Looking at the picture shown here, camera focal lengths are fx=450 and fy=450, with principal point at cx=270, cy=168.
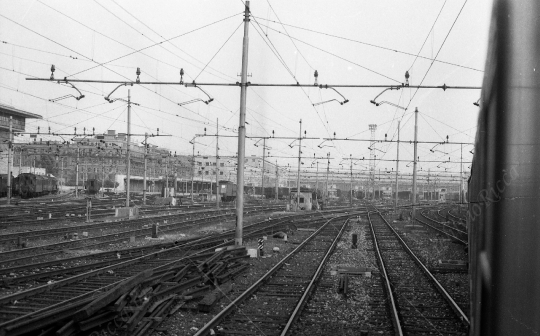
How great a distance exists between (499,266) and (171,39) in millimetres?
13903

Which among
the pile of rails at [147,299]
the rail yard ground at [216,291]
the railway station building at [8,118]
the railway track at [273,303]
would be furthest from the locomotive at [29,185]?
the pile of rails at [147,299]

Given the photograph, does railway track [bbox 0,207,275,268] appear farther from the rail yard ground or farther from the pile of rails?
the pile of rails

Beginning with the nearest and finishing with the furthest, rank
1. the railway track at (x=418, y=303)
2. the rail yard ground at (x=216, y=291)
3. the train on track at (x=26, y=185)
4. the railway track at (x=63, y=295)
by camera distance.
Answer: the railway track at (x=63, y=295)
the rail yard ground at (x=216, y=291)
the railway track at (x=418, y=303)
the train on track at (x=26, y=185)

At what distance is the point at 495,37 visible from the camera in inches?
80.9

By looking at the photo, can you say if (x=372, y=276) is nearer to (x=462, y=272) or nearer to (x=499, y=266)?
(x=462, y=272)

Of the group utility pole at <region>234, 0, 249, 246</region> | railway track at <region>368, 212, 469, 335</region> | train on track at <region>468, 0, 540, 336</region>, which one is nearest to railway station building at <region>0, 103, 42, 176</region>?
utility pole at <region>234, 0, 249, 246</region>

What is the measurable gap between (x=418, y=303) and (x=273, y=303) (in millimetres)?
2877

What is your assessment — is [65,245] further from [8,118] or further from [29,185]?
[8,118]

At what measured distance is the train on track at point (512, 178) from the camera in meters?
1.89

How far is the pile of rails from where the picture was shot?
20.3ft

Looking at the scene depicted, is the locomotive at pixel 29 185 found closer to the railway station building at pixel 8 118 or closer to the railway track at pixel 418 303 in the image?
the railway station building at pixel 8 118

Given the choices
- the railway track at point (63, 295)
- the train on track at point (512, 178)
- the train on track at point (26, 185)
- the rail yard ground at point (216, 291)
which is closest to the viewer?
the train on track at point (512, 178)

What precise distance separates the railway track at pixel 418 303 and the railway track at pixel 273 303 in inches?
67.3

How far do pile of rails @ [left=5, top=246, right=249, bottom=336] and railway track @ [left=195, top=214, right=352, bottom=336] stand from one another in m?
0.54
